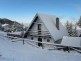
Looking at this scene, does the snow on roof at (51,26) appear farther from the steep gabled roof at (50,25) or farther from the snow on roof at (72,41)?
the snow on roof at (72,41)

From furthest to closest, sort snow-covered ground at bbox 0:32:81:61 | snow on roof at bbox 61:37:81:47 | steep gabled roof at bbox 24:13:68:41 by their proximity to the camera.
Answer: steep gabled roof at bbox 24:13:68:41, snow on roof at bbox 61:37:81:47, snow-covered ground at bbox 0:32:81:61

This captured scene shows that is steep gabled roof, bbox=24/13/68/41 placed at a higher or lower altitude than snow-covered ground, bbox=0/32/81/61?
higher

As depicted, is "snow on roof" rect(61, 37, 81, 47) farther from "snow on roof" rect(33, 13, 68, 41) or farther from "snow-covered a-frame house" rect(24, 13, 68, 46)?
"snow on roof" rect(33, 13, 68, 41)

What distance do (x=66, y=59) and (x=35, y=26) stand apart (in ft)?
66.9

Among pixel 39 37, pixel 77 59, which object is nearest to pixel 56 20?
pixel 39 37

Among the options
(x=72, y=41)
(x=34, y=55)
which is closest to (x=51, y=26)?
(x=72, y=41)

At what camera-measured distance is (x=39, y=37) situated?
3353 centimetres

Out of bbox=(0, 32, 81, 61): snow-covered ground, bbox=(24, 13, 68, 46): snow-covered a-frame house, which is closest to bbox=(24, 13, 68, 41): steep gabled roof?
bbox=(24, 13, 68, 46): snow-covered a-frame house

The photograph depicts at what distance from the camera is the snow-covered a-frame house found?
3070 cm

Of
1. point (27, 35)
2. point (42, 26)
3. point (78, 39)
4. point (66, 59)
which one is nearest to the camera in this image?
point (66, 59)

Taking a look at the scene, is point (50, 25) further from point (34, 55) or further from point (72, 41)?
point (34, 55)

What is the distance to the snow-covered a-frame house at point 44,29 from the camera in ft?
101

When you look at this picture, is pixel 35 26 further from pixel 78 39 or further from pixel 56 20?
pixel 78 39

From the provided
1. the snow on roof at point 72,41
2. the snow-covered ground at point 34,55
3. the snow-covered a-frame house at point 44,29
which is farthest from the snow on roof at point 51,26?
the snow-covered ground at point 34,55
